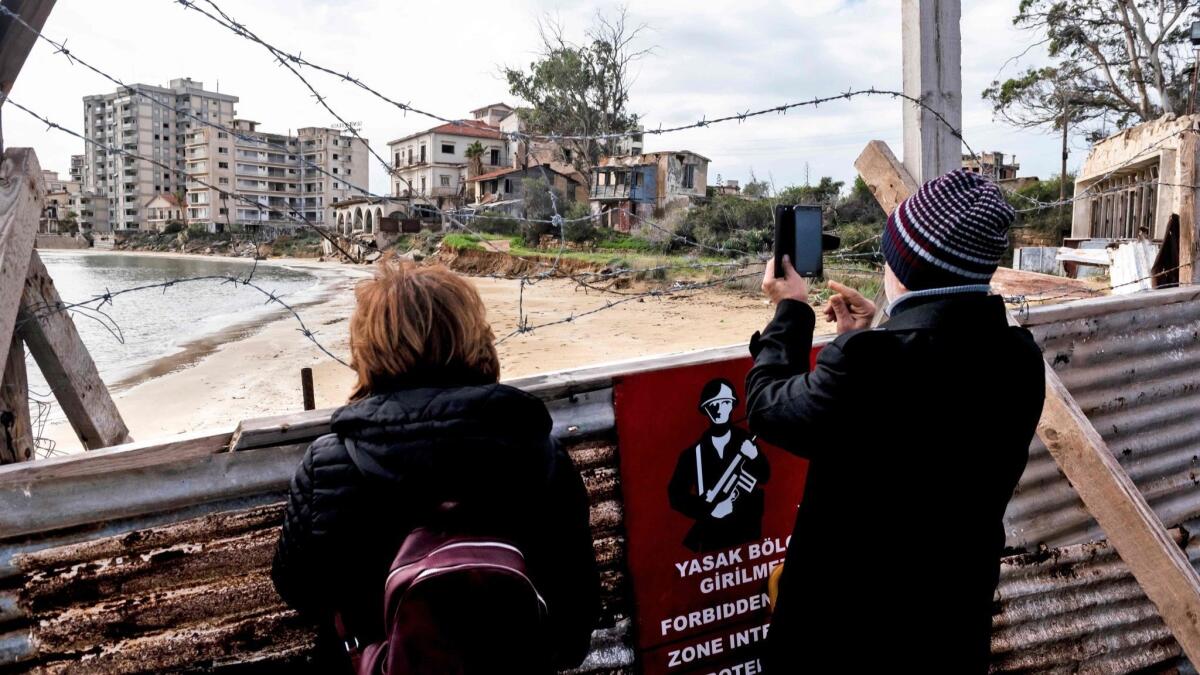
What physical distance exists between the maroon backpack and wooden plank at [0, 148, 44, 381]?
134cm

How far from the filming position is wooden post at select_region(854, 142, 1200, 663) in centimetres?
243

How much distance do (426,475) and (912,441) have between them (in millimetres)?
890

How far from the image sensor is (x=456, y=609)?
4.15 ft

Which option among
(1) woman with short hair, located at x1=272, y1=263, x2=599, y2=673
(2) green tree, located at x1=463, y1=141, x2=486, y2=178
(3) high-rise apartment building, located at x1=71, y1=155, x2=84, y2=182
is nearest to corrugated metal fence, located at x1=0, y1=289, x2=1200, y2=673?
(1) woman with short hair, located at x1=272, y1=263, x2=599, y2=673

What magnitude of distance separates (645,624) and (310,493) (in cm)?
135

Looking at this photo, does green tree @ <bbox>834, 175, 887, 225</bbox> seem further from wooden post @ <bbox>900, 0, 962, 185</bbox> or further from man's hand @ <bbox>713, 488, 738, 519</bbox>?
man's hand @ <bbox>713, 488, 738, 519</bbox>

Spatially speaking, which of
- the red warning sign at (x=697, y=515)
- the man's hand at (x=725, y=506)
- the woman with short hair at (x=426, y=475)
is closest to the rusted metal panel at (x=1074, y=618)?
the red warning sign at (x=697, y=515)

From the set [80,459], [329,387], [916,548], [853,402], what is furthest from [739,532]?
[329,387]

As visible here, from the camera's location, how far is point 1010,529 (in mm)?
3018

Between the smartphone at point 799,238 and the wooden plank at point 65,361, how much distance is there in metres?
1.90

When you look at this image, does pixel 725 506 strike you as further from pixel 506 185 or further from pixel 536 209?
pixel 506 185

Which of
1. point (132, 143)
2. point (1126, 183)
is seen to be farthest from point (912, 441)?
point (132, 143)

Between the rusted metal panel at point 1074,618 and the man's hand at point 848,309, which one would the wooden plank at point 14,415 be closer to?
the man's hand at point 848,309

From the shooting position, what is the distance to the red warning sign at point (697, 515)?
2412mm
